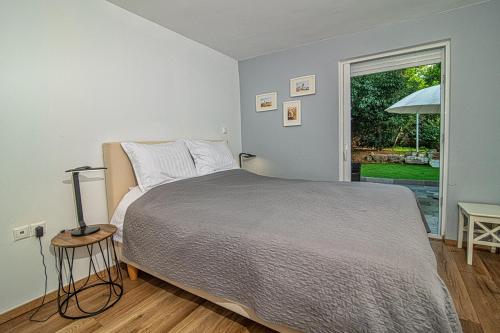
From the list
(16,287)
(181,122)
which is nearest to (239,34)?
(181,122)

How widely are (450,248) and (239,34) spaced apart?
313 centimetres

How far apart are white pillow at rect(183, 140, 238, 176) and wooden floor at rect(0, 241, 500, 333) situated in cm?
113

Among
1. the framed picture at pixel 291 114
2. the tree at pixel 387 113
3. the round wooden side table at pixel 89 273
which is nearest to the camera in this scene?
the round wooden side table at pixel 89 273

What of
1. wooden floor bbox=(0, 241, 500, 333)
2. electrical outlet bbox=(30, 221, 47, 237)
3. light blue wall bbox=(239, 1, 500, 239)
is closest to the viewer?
wooden floor bbox=(0, 241, 500, 333)

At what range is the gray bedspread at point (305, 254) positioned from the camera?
2.77 feet

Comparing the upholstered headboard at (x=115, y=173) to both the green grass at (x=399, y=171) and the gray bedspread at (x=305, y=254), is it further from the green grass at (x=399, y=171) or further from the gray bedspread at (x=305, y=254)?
the green grass at (x=399, y=171)

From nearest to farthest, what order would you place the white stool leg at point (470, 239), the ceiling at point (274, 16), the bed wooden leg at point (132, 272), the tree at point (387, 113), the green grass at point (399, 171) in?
1. the bed wooden leg at point (132, 272)
2. the white stool leg at point (470, 239)
3. the ceiling at point (274, 16)
4. the tree at point (387, 113)
5. the green grass at point (399, 171)

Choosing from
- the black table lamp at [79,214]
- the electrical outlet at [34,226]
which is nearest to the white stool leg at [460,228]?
Result: the black table lamp at [79,214]

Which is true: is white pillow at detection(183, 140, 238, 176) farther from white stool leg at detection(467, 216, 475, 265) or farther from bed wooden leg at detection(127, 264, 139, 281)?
white stool leg at detection(467, 216, 475, 265)

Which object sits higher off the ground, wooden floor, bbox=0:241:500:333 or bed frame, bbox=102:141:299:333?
bed frame, bbox=102:141:299:333

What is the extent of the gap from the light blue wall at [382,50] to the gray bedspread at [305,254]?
3.67 ft


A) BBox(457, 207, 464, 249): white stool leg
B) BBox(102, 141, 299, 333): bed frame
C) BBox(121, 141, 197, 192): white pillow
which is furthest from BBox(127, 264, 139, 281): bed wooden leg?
BBox(457, 207, 464, 249): white stool leg

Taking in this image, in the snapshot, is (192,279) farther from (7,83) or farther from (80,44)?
(80,44)

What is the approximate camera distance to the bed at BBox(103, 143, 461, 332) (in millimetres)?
849
